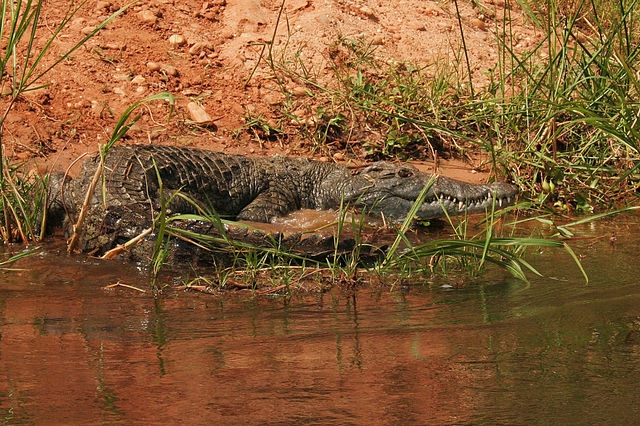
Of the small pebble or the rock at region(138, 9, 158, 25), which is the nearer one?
the small pebble

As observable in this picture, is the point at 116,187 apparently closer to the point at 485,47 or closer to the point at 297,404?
the point at 297,404

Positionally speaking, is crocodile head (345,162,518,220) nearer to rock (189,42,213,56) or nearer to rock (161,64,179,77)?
rock (161,64,179,77)

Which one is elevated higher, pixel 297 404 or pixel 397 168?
pixel 397 168

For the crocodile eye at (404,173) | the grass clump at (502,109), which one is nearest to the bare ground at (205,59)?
the grass clump at (502,109)

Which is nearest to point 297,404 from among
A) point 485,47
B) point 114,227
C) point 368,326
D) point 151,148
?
point 368,326

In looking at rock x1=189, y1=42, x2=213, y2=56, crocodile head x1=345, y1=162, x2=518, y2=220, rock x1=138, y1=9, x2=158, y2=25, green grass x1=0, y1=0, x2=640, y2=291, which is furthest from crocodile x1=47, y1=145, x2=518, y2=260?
rock x1=138, y1=9, x2=158, y2=25

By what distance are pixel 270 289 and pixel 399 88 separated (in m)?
3.39

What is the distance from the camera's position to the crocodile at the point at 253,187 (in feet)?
19.7

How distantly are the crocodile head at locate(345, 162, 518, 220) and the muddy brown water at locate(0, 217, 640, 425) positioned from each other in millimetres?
1849

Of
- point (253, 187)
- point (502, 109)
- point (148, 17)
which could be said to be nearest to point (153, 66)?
point (148, 17)

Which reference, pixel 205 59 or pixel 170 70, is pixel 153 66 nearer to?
pixel 170 70

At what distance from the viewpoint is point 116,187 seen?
589 cm

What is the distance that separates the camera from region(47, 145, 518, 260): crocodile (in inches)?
236

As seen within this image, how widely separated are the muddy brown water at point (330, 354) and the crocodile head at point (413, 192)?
1849 millimetres
